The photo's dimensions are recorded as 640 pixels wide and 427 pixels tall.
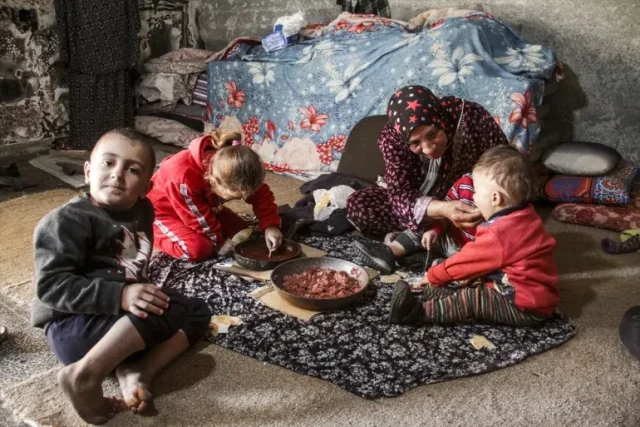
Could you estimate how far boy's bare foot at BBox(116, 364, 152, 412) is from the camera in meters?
1.75

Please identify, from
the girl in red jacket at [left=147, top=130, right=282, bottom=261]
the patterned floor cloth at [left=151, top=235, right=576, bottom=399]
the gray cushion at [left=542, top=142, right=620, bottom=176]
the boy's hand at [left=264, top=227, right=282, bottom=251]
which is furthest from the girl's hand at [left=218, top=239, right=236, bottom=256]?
the gray cushion at [left=542, top=142, right=620, bottom=176]

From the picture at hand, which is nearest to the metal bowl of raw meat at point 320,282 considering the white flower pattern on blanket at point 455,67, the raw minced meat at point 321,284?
the raw minced meat at point 321,284

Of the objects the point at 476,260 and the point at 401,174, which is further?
the point at 401,174

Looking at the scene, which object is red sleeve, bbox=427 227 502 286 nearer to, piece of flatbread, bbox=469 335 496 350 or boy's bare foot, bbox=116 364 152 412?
piece of flatbread, bbox=469 335 496 350

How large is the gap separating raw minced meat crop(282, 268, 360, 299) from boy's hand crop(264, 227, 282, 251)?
25 cm

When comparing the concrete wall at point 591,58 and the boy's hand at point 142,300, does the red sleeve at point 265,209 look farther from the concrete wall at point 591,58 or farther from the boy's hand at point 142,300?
the concrete wall at point 591,58

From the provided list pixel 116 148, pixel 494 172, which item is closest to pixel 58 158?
pixel 116 148

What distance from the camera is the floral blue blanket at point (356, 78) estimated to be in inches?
138

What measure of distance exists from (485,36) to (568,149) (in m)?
0.84

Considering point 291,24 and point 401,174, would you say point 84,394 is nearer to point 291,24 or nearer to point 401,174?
point 401,174

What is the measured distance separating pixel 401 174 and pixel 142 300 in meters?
1.39

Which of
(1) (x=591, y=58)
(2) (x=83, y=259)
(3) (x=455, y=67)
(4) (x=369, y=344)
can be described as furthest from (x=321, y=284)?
(1) (x=591, y=58)

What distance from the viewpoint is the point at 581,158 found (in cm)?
354

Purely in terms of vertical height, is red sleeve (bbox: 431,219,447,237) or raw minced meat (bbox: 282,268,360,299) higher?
red sleeve (bbox: 431,219,447,237)
